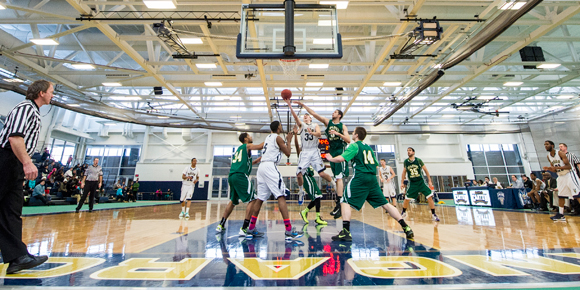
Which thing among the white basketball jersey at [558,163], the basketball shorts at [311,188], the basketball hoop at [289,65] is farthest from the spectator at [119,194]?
the white basketball jersey at [558,163]

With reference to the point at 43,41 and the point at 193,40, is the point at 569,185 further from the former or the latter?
the point at 43,41

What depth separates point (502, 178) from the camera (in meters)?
23.7

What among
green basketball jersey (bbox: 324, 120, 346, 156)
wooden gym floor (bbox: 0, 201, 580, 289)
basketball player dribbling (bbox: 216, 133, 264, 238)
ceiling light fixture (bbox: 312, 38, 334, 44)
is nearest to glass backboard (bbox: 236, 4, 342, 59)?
ceiling light fixture (bbox: 312, 38, 334, 44)

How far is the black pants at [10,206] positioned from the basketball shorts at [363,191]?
3.41 metres

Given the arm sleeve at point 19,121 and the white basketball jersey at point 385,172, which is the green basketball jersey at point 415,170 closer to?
the white basketball jersey at point 385,172

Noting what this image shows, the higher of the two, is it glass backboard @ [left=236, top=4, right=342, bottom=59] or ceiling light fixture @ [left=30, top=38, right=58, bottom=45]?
ceiling light fixture @ [left=30, top=38, right=58, bottom=45]

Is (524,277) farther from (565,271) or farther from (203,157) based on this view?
(203,157)

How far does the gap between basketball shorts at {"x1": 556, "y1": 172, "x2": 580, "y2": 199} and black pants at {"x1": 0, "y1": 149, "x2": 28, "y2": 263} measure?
32.9 ft

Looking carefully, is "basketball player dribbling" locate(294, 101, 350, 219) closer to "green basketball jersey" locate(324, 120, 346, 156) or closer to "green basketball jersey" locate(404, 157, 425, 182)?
"green basketball jersey" locate(324, 120, 346, 156)

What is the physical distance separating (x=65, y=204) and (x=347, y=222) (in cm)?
1491

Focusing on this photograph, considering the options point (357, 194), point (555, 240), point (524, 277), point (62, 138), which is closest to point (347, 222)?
point (357, 194)

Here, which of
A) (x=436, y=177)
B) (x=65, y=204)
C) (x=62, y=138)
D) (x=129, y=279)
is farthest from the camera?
(x=436, y=177)

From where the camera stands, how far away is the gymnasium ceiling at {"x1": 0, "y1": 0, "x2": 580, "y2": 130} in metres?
8.30

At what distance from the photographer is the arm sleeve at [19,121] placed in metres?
2.15
